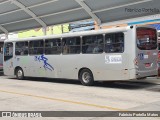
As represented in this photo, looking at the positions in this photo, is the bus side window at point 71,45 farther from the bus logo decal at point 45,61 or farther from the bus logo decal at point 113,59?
the bus logo decal at point 113,59

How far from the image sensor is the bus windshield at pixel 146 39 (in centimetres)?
1480

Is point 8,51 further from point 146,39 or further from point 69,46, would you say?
point 146,39

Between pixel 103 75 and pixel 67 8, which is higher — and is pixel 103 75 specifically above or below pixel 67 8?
below

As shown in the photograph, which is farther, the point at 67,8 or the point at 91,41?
the point at 67,8

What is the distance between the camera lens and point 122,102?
35.9ft

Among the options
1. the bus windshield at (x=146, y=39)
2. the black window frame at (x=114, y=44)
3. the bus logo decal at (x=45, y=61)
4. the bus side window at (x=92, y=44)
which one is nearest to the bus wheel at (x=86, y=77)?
the bus side window at (x=92, y=44)

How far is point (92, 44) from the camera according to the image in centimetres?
1619

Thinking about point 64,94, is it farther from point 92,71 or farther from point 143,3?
point 143,3

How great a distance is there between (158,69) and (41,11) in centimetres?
1120

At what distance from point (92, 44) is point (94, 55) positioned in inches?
22.1

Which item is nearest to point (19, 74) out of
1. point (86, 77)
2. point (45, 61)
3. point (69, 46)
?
point (45, 61)

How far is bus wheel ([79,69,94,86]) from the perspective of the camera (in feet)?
53.5

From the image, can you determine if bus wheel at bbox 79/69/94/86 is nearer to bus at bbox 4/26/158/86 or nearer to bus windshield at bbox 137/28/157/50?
bus at bbox 4/26/158/86

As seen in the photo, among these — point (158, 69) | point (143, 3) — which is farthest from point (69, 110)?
point (143, 3)
